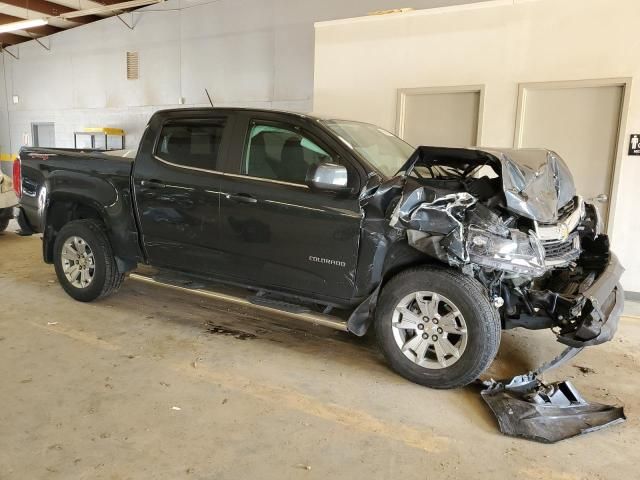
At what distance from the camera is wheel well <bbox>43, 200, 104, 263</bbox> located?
4.69 metres

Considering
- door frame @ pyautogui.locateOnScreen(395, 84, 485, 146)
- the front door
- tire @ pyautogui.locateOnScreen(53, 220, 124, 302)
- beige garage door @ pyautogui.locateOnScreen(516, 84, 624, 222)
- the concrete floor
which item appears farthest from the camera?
door frame @ pyautogui.locateOnScreen(395, 84, 485, 146)

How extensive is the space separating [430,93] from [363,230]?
373cm

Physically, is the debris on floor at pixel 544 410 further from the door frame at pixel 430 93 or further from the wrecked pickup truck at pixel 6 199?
the wrecked pickup truck at pixel 6 199

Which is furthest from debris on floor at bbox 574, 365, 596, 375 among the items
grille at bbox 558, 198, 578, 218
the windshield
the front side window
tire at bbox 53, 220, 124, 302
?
tire at bbox 53, 220, 124, 302

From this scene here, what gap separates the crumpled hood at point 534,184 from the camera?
9.73 feet

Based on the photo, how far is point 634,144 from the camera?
5.21 m

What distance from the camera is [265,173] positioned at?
3645mm

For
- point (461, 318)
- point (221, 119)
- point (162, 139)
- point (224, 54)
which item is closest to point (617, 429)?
point (461, 318)

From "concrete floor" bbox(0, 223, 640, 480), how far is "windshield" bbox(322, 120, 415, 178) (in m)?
1.43

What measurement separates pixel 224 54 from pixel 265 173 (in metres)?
7.02

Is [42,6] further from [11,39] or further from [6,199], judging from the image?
[6,199]

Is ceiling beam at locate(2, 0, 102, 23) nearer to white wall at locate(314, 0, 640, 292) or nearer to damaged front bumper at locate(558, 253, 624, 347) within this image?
white wall at locate(314, 0, 640, 292)

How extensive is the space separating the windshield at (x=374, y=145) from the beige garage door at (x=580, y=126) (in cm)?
221

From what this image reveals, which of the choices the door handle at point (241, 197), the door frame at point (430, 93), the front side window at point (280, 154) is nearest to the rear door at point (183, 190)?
the door handle at point (241, 197)
